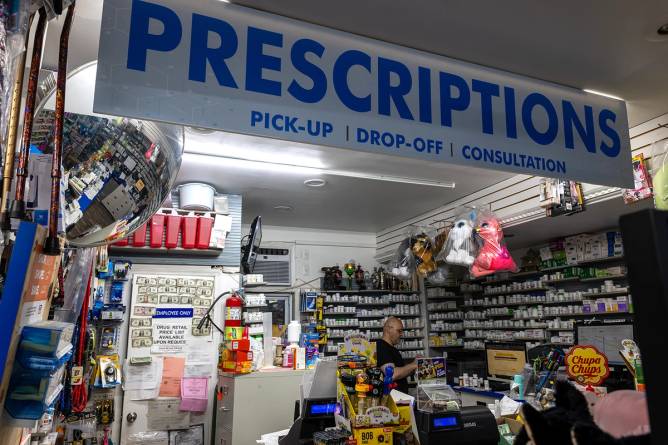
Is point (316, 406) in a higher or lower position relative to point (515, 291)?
lower

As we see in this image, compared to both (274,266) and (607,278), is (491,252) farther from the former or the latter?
(274,266)

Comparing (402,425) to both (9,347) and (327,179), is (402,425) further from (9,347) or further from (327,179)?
(327,179)

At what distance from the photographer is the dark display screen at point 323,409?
118 inches

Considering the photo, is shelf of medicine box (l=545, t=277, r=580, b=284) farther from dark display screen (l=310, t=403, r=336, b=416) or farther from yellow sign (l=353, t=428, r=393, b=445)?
yellow sign (l=353, t=428, r=393, b=445)

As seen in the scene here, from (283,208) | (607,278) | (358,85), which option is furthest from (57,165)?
(607,278)

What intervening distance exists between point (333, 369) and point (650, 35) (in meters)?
2.99

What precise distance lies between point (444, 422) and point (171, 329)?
3.92m

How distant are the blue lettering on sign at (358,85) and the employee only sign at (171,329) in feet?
13.8

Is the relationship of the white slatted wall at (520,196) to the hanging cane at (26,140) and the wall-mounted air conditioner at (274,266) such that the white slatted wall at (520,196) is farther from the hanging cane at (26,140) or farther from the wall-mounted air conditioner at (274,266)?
the hanging cane at (26,140)

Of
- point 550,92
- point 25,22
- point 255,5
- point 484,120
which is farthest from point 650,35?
point 25,22

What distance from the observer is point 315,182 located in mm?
6000

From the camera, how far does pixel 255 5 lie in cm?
242

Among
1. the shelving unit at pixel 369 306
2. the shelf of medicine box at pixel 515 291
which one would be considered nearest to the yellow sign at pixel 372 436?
the shelf of medicine box at pixel 515 291

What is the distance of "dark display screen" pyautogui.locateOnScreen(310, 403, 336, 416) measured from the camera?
9.84ft
